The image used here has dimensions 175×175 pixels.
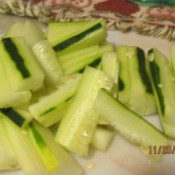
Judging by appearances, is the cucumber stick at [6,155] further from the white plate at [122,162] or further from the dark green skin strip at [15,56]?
the dark green skin strip at [15,56]

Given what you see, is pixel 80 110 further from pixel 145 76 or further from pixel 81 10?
pixel 81 10

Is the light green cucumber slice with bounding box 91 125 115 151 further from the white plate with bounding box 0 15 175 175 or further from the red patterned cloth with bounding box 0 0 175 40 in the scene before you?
the red patterned cloth with bounding box 0 0 175 40

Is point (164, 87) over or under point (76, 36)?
under

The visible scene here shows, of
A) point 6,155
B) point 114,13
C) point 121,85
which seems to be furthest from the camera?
point 114,13

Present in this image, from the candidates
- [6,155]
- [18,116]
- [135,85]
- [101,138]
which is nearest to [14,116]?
[18,116]
